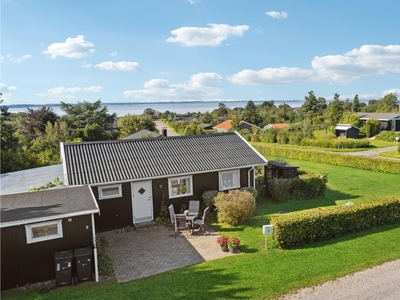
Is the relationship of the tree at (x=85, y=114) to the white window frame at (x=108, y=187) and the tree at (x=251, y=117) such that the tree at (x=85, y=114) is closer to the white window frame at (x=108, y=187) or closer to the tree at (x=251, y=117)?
the tree at (x=251, y=117)

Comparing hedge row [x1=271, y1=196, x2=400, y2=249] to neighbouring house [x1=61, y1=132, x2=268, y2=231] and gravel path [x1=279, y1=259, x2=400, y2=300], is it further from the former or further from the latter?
neighbouring house [x1=61, y1=132, x2=268, y2=231]

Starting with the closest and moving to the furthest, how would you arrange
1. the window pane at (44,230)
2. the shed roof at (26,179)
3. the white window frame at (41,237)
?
the white window frame at (41,237) < the window pane at (44,230) < the shed roof at (26,179)

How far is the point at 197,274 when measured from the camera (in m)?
9.47

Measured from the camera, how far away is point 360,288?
8.54 m

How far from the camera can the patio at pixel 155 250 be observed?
33.2 feet

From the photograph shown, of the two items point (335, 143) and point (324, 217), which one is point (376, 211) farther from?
point (335, 143)

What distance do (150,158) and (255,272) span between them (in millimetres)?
8178

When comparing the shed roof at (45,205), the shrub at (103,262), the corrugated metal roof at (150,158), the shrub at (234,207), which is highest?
the corrugated metal roof at (150,158)

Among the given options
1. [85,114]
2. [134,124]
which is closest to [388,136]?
[134,124]

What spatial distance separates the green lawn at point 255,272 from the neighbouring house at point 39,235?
632 millimetres

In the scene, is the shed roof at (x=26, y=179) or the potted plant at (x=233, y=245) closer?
the potted plant at (x=233, y=245)

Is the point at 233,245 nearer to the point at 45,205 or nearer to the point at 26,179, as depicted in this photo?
the point at 45,205

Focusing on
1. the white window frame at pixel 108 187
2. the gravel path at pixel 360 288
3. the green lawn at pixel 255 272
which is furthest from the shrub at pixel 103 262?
the gravel path at pixel 360 288

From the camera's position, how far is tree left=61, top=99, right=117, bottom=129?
6669cm
